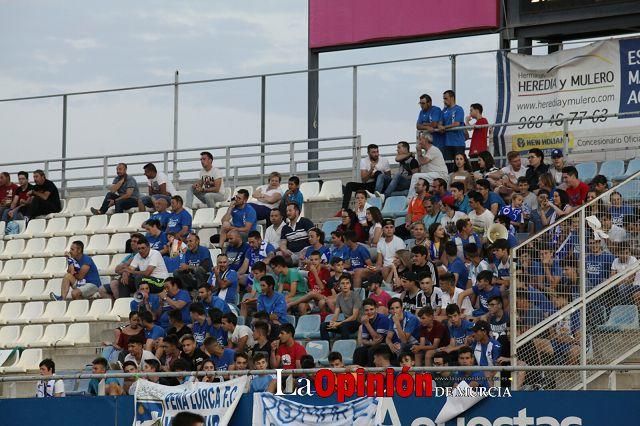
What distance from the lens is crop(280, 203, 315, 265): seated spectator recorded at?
1872 centimetres

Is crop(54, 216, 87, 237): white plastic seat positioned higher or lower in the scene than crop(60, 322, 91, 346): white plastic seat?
higher

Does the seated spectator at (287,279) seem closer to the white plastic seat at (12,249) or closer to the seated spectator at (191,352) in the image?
the seated spectator at (191,352)

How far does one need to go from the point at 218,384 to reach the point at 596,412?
138 inches

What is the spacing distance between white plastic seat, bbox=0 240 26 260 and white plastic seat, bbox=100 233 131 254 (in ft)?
6.18

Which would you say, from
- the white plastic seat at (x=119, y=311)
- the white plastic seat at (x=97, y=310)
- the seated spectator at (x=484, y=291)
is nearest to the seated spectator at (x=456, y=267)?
the seated spectator at (x=484, y=291)

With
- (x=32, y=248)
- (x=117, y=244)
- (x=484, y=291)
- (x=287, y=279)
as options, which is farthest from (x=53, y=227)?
(x=484, y=291)

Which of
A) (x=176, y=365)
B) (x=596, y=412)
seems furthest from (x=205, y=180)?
(x=596, y=412)

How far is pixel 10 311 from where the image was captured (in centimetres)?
2116

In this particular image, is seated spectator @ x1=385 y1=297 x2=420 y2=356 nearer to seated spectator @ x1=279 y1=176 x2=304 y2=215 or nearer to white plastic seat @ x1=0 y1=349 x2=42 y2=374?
seated spectator @ x1=279 y1=176 x2=304 y2=215

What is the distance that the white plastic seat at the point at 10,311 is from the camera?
2106 cm

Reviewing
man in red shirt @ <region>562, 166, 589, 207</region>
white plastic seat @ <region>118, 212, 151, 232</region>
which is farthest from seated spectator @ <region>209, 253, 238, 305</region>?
man in red shirt @ <region>562, 166, 589, 207</region>

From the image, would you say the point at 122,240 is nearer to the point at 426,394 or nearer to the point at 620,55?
the point at 620,55

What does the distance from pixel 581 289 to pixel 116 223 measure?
10152 mm

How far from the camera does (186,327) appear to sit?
667 inches
